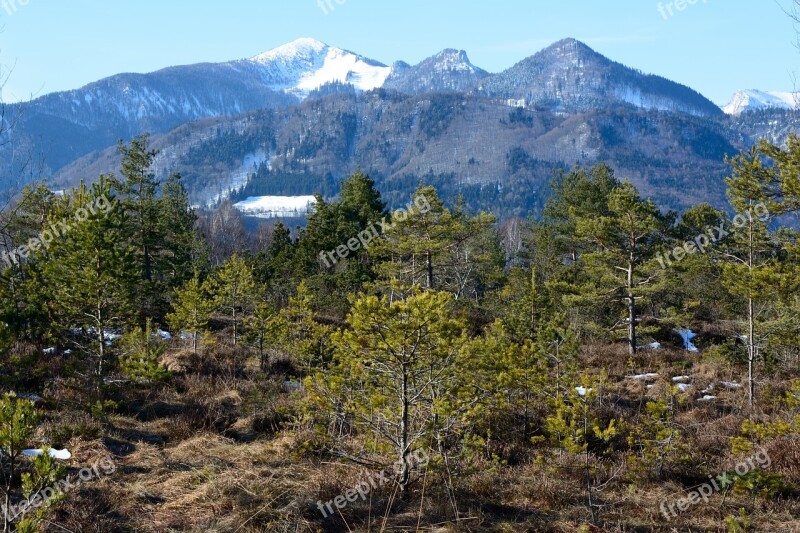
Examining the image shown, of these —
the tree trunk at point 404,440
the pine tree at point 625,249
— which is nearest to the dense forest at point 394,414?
the tree trunk at point 404,440

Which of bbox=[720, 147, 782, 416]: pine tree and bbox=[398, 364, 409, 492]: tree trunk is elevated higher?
bbox=[720, 147, 782, 416]: pine tree

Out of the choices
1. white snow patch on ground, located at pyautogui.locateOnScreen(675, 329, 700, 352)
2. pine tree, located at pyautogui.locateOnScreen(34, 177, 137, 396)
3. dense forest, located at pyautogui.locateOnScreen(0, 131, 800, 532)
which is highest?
pine tree, located at pyautogui.locateOnScreen(34, 177, 137, 396)

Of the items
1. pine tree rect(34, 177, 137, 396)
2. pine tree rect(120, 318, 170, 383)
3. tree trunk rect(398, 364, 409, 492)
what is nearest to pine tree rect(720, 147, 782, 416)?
tree trunk rect(398, 364, 409, 492)

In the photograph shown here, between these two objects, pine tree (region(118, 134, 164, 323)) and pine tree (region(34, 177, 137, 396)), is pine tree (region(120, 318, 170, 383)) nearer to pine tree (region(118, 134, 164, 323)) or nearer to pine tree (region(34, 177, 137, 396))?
pine tree (region(34, 177, 137, 396))

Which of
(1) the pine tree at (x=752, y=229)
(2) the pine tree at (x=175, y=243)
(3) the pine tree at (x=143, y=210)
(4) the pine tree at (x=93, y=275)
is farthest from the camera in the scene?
(2) the pine tree at (x=175, y=243)

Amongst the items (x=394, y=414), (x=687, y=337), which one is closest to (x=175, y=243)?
(x=394, y=414)

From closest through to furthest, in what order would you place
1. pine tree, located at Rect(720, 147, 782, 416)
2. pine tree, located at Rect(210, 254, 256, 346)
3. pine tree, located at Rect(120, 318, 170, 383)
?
pine tree, located at Rect(720, 147, 782, 416) → pine tree, located at Rect(120, 318, 170, 383) → pine tree, located at Rect(210, 254, 256, 346)

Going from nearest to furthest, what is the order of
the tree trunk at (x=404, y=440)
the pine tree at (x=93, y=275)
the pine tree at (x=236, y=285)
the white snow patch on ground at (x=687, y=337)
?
the tree trunk at (x=404, y=440) → the pine tree at (x=93, y=275) → the pine tree at (x=236, y=285) → the white snow patch on ground at (x=687, y=337)

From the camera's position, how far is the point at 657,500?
621 centimetres

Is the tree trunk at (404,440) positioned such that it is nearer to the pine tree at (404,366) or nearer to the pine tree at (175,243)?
the pine tree at (404,366)

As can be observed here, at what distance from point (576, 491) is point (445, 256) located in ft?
54.3

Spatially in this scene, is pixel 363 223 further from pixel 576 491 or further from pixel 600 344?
pixel 576 491

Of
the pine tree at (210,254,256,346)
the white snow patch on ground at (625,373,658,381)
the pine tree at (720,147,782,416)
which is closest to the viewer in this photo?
the pine tree at (720,147,782,416)

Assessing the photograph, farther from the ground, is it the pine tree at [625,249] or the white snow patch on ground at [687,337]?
the pine tree at [625,249]
